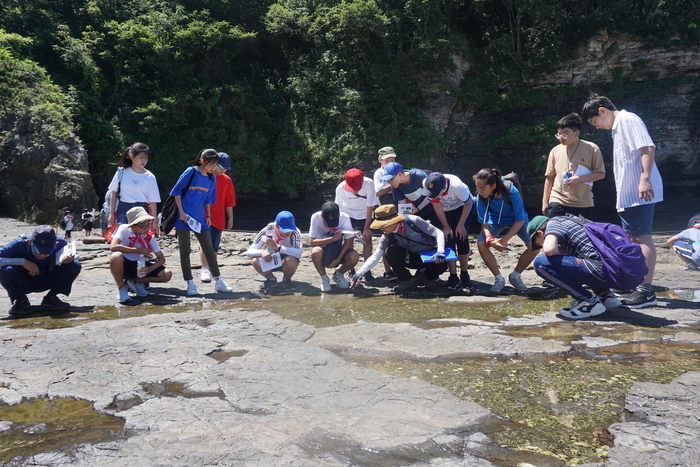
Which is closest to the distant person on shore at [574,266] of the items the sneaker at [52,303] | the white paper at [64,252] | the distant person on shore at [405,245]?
the distant person on shore at [405,245]

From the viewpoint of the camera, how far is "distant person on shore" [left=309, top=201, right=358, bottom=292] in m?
5.71

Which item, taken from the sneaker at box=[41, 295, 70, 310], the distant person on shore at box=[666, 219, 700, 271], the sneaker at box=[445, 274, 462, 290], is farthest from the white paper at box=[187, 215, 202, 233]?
the distant person on shore at box=[666, 219, 700, 271]

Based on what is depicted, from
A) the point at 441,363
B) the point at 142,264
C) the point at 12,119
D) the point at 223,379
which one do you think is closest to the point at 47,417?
the point at 223,379

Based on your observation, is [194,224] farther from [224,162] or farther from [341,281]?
[341,281]

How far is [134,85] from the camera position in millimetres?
17000

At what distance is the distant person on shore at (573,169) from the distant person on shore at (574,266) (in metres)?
0.91

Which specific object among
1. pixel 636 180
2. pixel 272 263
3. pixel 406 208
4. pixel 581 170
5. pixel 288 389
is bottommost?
pixel 288 389

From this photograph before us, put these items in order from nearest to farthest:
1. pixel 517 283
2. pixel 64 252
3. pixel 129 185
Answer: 1. pixel 64 252
2. pixel 517 283
3. pixel 129 185

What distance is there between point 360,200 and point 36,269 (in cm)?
374

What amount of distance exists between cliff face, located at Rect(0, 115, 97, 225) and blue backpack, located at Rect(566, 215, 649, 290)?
1392 centimetres

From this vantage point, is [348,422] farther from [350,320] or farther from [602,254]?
[602,254]

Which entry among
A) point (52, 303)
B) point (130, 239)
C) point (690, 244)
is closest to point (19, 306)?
point (52, 303)

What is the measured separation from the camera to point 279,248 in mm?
5941

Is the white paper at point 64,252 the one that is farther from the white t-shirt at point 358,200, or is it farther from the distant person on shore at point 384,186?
the distant person on shore at point 384,186
